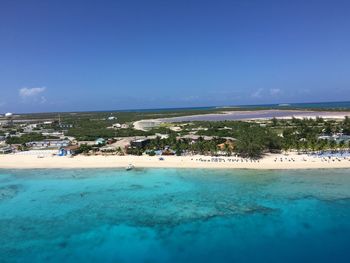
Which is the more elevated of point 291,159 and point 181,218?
point 291,159

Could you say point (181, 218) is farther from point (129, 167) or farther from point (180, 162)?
point (180, 162)

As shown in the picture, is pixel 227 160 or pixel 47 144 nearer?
pixel 227 160

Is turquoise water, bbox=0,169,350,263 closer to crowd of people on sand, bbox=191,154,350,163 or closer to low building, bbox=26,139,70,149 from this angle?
crowd of people on sand, bbox=191,154,350,163

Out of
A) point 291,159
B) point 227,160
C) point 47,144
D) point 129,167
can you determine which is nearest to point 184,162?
point 227,160

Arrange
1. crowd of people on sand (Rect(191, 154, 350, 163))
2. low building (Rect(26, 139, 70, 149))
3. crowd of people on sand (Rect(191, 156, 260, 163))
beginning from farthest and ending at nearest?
low building (Rect(26, 139, 70, 149)), crowd of people on sand (Rect(191, 156, 260, 163)), crowd of people on sand (Rect(191, 154, 350, 163))

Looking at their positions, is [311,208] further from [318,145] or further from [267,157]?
[318,145]

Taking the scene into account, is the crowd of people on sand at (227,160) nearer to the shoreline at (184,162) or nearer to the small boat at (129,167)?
the shoreline at (184,162)

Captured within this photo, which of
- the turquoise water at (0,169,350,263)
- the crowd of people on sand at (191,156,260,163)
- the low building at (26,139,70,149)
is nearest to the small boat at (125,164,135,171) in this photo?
the turquoise water at (0,169,350,263)
